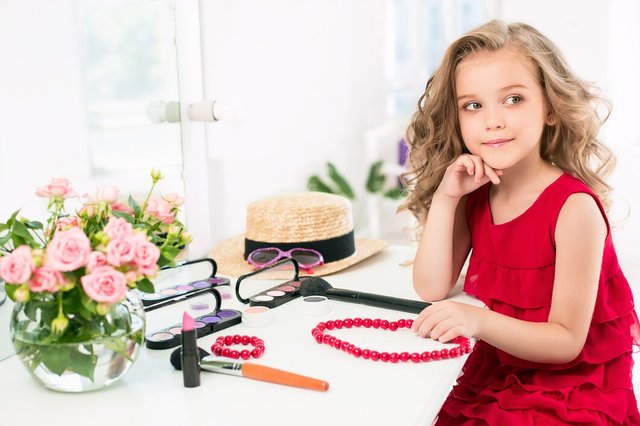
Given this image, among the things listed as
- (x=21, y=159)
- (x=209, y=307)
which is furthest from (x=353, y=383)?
(x=21, y=159)

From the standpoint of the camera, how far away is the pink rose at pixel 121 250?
28.9 inches

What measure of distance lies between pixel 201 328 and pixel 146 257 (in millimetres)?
276

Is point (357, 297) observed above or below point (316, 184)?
above

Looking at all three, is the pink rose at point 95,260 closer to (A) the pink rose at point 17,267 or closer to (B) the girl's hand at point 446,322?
(A) the pink rose at point 17,267

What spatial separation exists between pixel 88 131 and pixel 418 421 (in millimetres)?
746

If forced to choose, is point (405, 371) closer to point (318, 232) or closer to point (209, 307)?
point (209, 307)

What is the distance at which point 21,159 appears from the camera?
1.03m

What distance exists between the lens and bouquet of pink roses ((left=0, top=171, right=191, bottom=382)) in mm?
722

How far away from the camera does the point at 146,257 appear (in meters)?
0.75

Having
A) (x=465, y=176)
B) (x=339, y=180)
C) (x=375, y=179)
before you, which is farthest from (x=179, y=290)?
(x=375, y=179)

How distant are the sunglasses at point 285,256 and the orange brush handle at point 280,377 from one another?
1.73 ft

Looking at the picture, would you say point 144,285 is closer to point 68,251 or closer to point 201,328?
point 68,251

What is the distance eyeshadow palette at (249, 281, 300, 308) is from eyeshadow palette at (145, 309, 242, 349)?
0.06 metres

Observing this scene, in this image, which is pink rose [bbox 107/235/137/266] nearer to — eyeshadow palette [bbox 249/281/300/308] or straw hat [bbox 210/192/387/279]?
eyeshadow palette [bbox 249/281/300/308]
